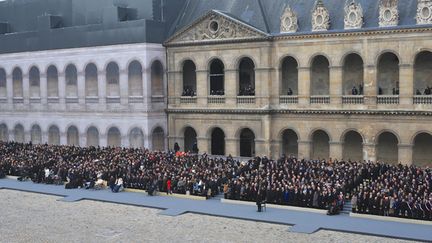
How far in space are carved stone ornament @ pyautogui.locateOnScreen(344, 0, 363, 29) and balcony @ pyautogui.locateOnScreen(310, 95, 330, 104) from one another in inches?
220

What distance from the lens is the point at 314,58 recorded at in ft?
155

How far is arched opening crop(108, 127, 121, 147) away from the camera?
183 feet

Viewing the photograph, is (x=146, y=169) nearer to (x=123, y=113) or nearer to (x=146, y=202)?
(x=146, y=202)

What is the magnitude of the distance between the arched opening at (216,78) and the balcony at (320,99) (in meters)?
9.16

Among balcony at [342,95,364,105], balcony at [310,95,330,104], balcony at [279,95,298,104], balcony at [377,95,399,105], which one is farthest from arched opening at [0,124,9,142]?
balcony at [377,95,399,105]

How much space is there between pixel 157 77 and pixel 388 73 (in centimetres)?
2077

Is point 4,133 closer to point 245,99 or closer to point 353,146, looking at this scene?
point 245,99

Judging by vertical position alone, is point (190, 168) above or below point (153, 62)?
below


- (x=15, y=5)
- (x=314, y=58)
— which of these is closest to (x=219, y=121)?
(x=314, y=58)

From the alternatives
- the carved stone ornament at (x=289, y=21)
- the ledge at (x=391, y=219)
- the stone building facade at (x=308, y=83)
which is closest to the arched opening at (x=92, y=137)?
the stone building facade at (x=308, y=83)

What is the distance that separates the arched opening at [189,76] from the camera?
54531 mm

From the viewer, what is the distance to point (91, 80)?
57719mm

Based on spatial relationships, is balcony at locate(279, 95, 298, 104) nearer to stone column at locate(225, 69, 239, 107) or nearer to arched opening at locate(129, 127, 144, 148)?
stone column at locate(225, 69, 239, 107)

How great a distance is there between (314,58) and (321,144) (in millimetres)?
6895
